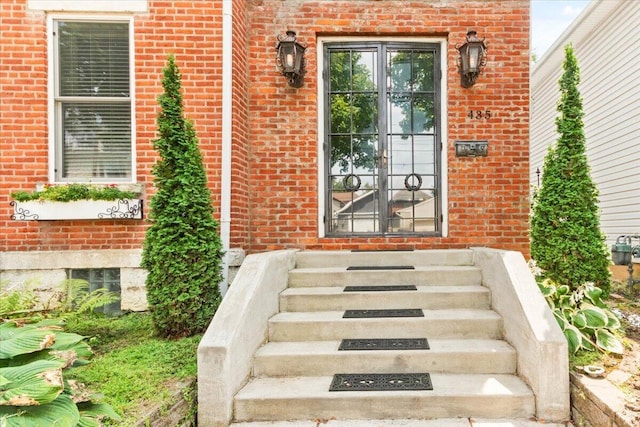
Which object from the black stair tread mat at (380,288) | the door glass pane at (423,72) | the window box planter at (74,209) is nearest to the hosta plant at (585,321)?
the black stair tread mat at (380,288)

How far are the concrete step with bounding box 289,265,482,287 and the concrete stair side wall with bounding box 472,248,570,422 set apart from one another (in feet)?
1.45

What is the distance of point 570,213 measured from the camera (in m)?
3.78

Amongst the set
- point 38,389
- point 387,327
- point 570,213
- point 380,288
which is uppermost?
point 570,213

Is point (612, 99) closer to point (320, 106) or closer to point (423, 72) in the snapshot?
point (423, 72)

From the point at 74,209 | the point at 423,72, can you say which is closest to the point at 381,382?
the point at 74,209

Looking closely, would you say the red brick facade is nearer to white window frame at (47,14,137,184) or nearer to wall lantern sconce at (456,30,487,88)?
wall lantern sconce at (456,30,487,88)

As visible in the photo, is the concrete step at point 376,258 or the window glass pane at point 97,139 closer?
the concrete step at point 376,258

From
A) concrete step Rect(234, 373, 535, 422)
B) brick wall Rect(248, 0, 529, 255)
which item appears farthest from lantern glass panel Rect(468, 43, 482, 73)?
concrete step Rect(234, 373, 535, 422)

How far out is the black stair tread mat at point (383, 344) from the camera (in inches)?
115

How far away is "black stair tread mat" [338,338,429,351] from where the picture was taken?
292 centimetres

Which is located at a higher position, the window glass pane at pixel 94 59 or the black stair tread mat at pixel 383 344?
the window glass pane at pixel 94 59

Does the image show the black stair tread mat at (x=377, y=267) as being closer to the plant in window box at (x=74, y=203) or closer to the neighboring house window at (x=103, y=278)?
the plant in window box at (x=74, y=203)

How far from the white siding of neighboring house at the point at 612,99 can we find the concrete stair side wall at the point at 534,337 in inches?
124

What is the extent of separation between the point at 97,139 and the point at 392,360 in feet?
12.1
